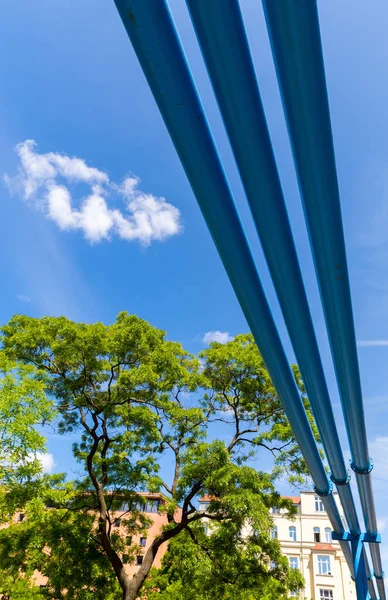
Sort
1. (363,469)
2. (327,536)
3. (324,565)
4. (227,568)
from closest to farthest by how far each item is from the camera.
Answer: (363,469) < (227,568) < (324,565) < (327,536)

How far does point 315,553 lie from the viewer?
36.4m

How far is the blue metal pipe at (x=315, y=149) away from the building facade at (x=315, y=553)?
34.1m

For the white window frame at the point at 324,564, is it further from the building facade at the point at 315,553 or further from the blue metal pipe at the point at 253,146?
the blue metal pipe at the point at 253,146

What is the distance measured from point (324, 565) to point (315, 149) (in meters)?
43.3

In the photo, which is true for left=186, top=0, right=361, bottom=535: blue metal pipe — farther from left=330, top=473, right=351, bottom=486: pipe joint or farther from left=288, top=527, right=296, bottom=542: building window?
left=288, top=527, right=296, bottom=542: building window

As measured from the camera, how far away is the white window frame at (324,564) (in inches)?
1398

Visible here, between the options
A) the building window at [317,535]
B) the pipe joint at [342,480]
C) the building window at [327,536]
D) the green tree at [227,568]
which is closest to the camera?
the pipe joint at [342,480]

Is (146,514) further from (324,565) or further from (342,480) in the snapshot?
(324,565)

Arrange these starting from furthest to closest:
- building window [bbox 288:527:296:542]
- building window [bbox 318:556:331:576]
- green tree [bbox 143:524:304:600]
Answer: building window [bbox 288:527:296:542]
building window [bbox 318:556:331:576]
green tree [bbox 143:524:304:600]

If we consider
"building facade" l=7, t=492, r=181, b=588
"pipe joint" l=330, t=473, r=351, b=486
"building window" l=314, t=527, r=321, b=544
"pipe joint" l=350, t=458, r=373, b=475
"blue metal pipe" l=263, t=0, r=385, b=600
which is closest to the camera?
"blue metal pipe" l=263, t=0, r=385, b=600

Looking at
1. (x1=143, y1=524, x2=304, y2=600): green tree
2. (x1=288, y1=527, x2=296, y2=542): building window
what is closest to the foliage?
(x1=143, y1=524, x2=304, y2=600): green tree

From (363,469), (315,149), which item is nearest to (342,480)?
(363,469)

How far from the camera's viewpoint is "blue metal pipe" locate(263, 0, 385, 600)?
148 centimetres

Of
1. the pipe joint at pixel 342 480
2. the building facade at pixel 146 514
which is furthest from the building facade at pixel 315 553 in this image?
the pipe joint at pixel 342 480
